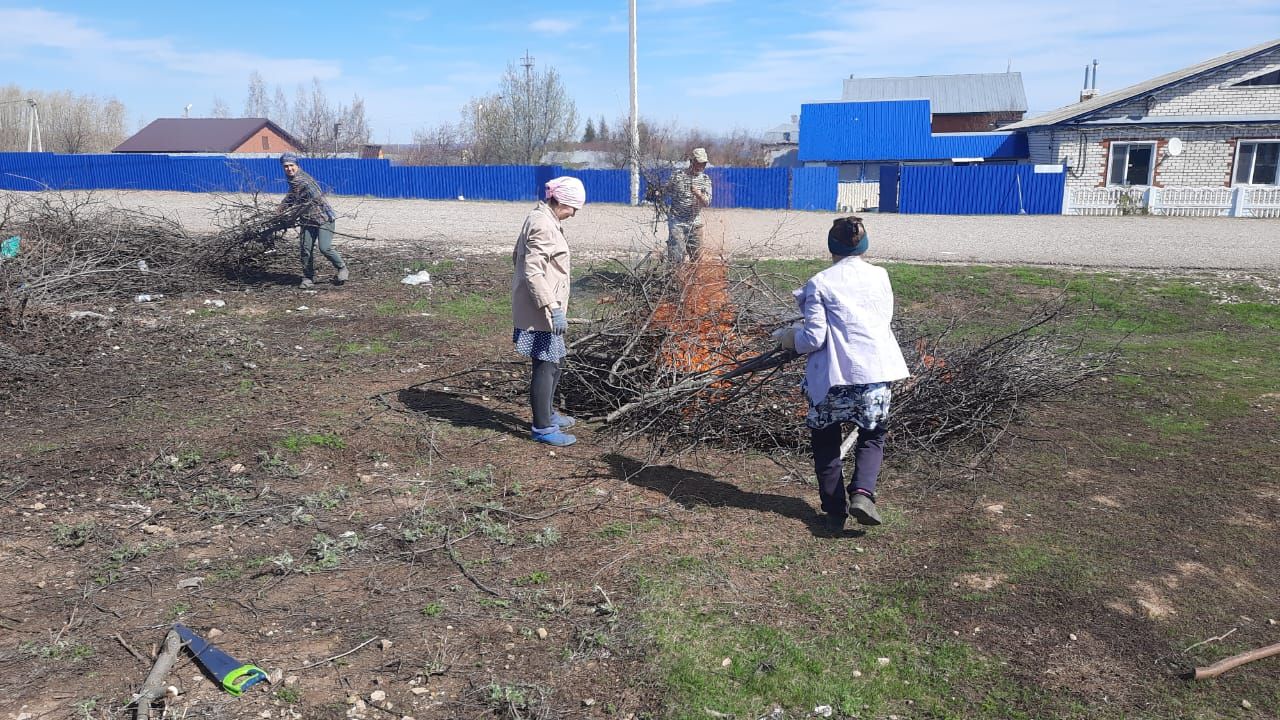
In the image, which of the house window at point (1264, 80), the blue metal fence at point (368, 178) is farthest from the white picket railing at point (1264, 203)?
the blue metal fence at point (368, 178)

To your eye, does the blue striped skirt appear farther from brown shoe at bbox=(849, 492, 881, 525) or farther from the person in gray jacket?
the person in gray jacket

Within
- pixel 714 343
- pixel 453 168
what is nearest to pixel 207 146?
pixel 453 168

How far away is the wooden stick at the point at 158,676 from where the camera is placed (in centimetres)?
276

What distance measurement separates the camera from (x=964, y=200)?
2556 cm

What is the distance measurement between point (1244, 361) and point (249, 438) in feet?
24.9

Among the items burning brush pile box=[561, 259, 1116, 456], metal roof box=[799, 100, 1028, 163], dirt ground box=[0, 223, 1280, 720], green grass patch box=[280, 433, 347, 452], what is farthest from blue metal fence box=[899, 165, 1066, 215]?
green grass patch box=[280, 433, 347, 452]

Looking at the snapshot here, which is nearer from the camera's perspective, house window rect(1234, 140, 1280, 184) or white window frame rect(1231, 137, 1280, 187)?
white window frame rect(1231, 137, 1280, 187)

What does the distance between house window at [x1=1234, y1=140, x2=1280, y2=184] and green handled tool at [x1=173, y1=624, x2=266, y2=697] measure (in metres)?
31.2

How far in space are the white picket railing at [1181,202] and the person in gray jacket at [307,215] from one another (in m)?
21.7

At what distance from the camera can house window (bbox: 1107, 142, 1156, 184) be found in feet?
90.5

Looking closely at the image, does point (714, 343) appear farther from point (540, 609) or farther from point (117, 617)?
point (117, 617)

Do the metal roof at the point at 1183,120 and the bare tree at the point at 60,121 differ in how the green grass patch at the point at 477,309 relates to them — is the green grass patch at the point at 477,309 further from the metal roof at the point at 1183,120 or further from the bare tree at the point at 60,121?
the bare tree at the point at 60,121

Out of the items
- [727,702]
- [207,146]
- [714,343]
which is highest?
[207,146]

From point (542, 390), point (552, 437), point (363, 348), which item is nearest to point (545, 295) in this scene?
point (542, 390)
